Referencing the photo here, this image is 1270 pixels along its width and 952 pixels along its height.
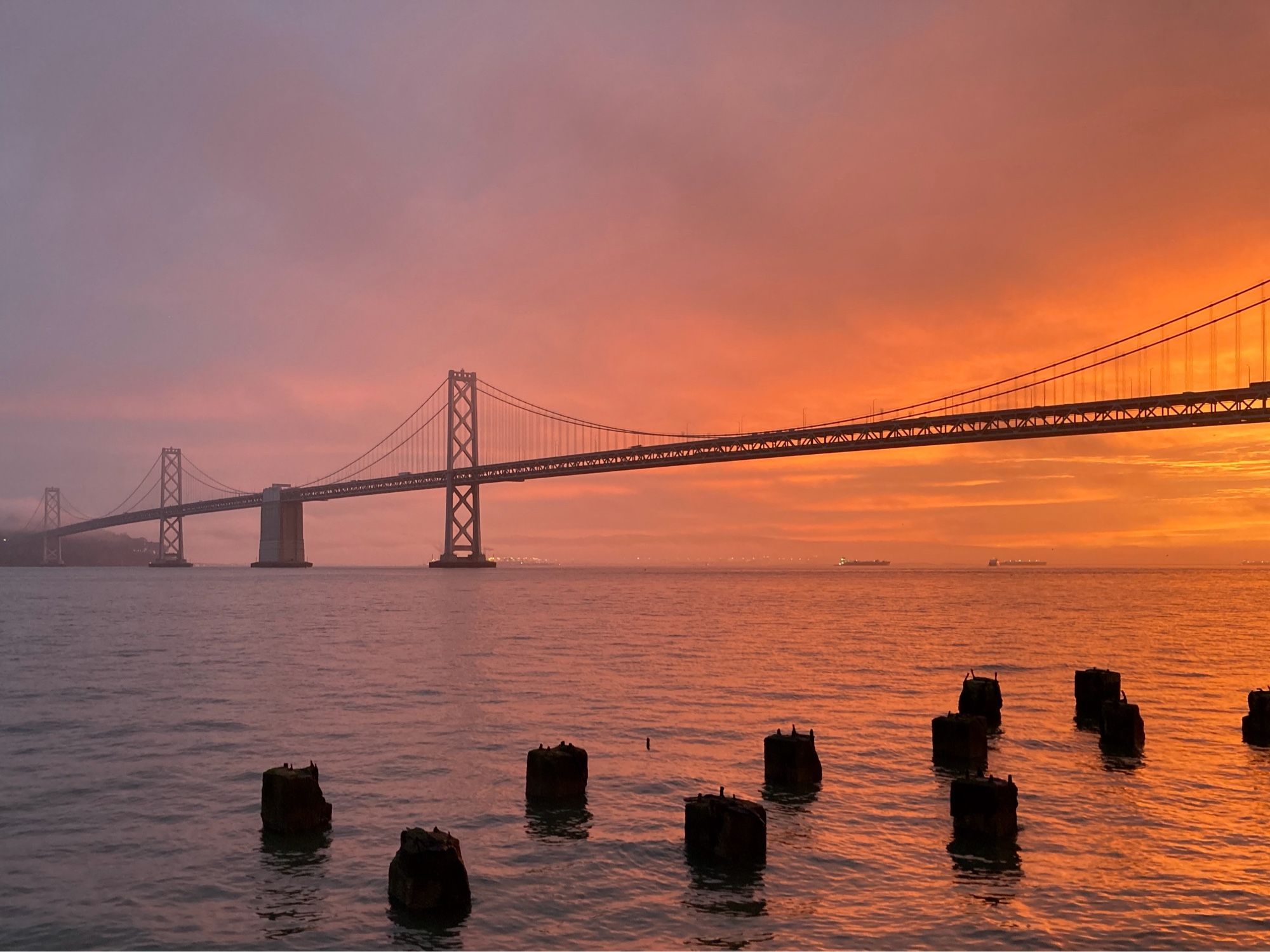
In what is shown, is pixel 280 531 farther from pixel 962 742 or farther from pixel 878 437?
pixel 962 742

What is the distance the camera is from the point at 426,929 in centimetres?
886

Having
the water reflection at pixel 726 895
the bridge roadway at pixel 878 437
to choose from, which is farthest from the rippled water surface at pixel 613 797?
the bridge roadway at pixel 878 437

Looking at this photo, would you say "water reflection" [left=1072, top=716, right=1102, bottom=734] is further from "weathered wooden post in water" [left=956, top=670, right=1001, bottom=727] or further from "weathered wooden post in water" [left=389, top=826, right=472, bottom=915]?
"weathered wooden post in water" [left=389, top=826, right=472, bottom=915]

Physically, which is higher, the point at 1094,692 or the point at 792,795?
the point at 1094,692

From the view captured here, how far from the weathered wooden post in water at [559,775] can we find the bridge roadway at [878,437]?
63.4 meters

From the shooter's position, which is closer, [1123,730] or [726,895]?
[726,895]

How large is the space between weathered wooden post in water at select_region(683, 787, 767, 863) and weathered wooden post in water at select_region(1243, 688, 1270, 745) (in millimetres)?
10869

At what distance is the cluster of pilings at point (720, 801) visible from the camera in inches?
362

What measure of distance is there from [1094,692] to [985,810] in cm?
945

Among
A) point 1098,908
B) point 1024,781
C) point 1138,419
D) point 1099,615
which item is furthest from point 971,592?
point 1098,908

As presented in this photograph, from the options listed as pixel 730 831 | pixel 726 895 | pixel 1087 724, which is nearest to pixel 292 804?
pixel 730 831

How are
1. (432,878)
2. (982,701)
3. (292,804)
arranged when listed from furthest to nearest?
(982,701) → (292,804) → (432,878)

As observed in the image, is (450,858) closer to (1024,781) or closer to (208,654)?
(1024,781)

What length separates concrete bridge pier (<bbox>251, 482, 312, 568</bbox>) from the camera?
12862 cm
